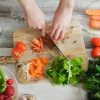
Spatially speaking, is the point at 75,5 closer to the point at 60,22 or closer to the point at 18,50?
the point at 60,22

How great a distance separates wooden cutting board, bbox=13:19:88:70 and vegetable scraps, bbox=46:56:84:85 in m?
0.06

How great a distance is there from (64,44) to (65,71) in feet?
0.60

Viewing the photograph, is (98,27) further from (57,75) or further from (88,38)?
(57,75)

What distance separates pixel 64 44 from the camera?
1814 mm

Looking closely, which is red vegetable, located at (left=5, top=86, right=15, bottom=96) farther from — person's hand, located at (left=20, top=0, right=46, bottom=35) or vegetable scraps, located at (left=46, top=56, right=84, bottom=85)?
person's hand, located at (left=20, top=0, right=46, bottom=35)

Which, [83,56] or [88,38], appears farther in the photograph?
[88,38]

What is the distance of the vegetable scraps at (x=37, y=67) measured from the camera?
1.70m

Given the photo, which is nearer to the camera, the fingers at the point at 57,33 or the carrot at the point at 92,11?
the fingers at the point at 57,33

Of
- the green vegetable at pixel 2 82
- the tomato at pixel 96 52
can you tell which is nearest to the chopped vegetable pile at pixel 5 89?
the green vegetable at pixel 2 82

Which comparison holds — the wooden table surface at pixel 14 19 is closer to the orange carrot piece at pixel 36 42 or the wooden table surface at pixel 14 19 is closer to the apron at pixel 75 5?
the apron at pixel 75 5

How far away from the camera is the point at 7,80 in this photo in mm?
1639

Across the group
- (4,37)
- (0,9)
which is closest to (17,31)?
(4,37)

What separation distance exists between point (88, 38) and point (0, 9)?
1.71 ft

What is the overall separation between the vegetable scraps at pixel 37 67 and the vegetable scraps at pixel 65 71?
4 centimetres
